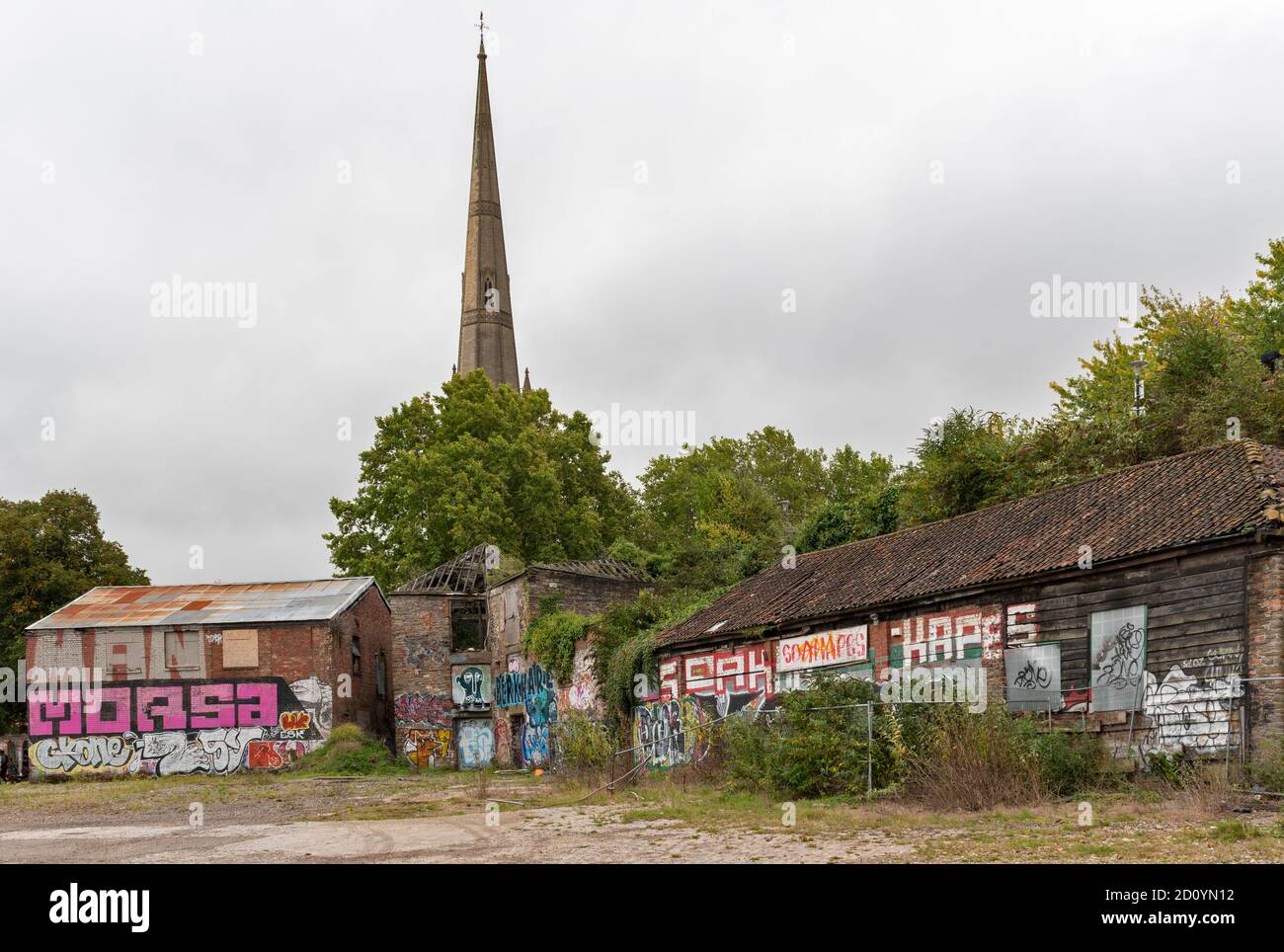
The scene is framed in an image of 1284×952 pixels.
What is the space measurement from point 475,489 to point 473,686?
27.6 ft

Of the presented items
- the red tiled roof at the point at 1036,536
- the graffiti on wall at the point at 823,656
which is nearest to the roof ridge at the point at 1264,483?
the red tiled roof at the point at 1036,536

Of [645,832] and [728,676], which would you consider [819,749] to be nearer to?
[645,832]

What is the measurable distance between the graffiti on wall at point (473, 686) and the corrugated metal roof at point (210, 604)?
495cm

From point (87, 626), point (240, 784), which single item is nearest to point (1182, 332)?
point (240, 784)

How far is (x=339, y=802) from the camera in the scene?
76.4ft

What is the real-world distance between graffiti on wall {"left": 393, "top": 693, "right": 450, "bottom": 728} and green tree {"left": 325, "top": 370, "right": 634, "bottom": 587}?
653 cm

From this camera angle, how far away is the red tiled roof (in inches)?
742

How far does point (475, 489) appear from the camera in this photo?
47.2 meters

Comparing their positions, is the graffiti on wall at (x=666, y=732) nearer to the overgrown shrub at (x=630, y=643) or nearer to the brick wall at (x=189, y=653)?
the overgrown shrub at (x=630, y=643)

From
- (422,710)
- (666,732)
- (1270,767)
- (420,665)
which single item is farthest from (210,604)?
(1270,767)

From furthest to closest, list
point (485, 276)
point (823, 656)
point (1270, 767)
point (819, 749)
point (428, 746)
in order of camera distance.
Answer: point (485, 276) → point (428, 746) → point (823, 656) → point (819, 749) → point (1270, 767)

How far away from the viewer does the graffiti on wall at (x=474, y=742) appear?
1658 inches
